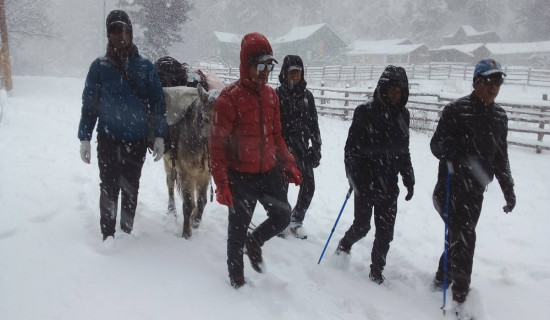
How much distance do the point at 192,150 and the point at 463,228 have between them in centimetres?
263

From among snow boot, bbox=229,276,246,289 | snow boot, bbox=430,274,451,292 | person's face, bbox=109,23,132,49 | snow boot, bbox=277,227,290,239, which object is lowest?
snow boot, bbox=430,274,451,292

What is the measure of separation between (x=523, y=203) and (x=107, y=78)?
6.71 m

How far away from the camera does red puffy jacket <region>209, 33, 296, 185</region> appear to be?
8.65 ft

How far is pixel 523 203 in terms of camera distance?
252 inches

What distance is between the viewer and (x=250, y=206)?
114 inches

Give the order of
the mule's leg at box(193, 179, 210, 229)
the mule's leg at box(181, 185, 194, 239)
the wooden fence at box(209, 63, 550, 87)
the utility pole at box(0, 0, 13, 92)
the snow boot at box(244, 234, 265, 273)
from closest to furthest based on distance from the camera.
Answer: the snow boot at box(244, 234, 265, 273) < the mule's leg at box(181, 185, 194, 239) < the mule's leg at box(193, 179, 210, 229) < the utility pole at box(0, 0, 13, 92) < the wooden fence at box(209, 63, 550, 87)

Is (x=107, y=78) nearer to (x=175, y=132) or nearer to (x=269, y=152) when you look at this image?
(x=175, y=132)

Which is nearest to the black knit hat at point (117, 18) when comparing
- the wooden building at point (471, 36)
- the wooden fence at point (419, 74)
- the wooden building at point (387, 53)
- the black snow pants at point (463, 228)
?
the black snow pants at point (463, 228)

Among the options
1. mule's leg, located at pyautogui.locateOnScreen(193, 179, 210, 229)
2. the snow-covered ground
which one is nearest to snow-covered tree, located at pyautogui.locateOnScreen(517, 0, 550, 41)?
the snow-covered ground

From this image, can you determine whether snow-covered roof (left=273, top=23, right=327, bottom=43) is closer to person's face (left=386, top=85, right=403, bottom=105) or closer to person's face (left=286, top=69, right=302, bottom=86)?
person's face (left=286, top=69, right=302, bottom=86)

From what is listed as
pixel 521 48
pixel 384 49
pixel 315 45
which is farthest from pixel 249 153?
pixel 521 48

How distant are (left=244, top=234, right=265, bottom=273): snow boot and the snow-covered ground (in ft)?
0.35

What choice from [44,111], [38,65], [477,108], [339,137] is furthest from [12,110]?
[38,65]

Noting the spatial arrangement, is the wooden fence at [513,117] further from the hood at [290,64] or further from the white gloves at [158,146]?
the white gloves at [158,146]
